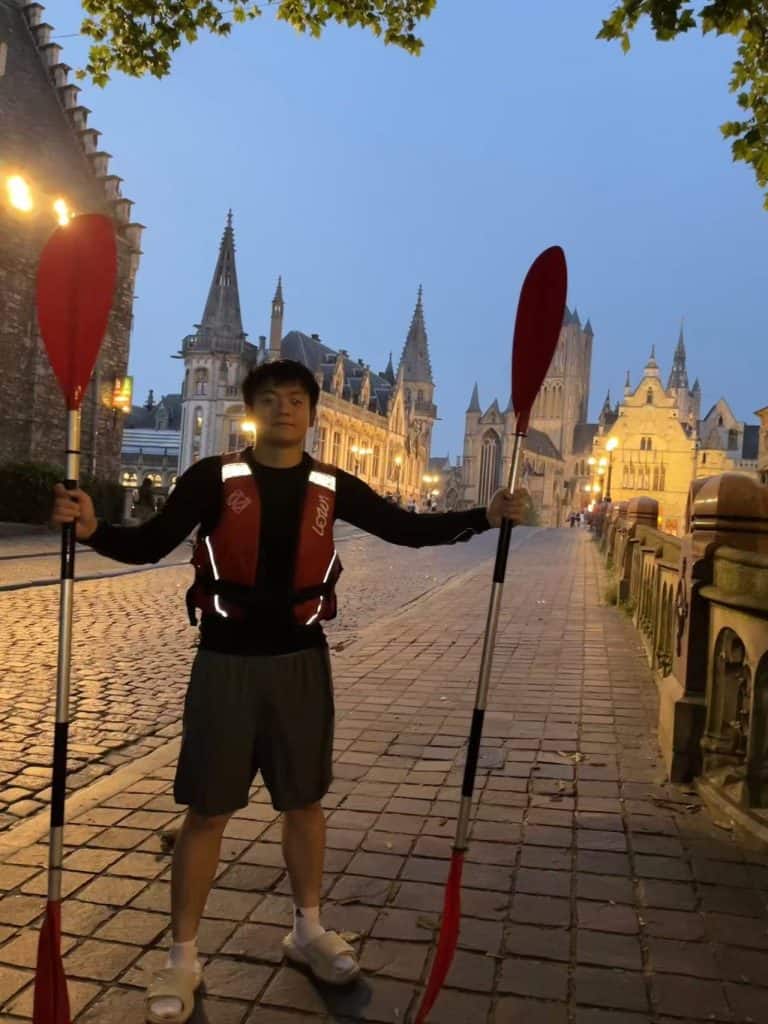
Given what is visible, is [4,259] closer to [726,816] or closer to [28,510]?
[28,510]

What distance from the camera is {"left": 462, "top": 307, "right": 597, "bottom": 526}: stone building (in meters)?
115

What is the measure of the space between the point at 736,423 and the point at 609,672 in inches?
4086

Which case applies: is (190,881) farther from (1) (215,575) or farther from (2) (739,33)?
(2) (739,33)

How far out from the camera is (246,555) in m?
2.59

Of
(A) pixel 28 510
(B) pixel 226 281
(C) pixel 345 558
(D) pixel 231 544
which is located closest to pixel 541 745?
(D) pixel 231 544

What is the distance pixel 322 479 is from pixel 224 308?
257ft

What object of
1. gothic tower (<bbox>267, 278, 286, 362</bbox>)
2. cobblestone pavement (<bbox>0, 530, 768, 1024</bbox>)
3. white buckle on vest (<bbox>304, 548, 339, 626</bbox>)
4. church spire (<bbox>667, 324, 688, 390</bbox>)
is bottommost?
cobblestone pavement (<bbox>0, 530, 768, 1024</bbox>)

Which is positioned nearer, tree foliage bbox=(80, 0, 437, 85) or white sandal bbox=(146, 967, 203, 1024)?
white sandal bbox=(146, 967, 203, 1024)

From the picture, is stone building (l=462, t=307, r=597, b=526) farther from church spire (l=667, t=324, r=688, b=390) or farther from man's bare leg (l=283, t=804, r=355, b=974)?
man's bare leg (l=283, t=804, r=355, b=974)

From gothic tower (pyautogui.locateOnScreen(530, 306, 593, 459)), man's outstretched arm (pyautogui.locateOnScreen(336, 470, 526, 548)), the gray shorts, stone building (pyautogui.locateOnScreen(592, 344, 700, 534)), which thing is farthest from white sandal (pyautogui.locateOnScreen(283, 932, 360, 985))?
gothic tower (pyautogui.locateOnScreen(530, 306, 593, 459))

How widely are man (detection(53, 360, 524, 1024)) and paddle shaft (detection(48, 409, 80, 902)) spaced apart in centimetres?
10

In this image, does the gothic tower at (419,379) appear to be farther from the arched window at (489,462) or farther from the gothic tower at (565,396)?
the gothic tower at (565,396)

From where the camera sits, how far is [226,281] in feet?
259

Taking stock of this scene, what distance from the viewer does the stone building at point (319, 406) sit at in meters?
75.9
